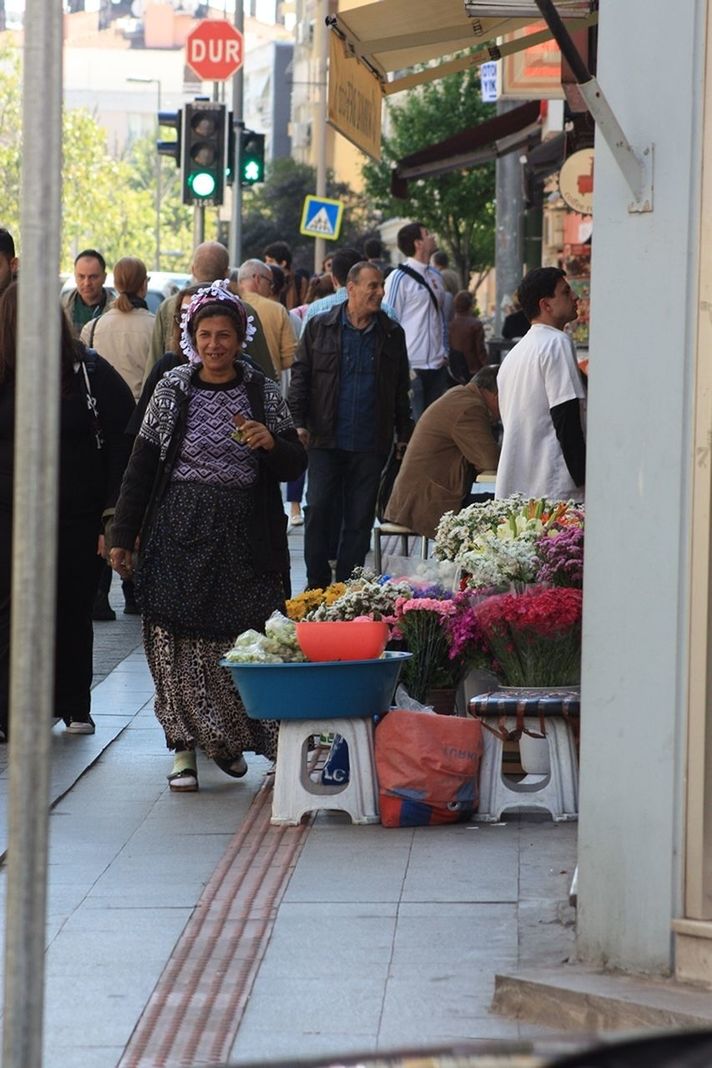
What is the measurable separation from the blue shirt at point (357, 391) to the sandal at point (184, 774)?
3964mm

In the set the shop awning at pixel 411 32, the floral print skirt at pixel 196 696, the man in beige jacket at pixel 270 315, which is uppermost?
the shop awning at pixel 411 32

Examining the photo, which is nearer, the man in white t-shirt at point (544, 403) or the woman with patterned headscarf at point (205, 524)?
the woman with patterned headscarf at point (205, 524)

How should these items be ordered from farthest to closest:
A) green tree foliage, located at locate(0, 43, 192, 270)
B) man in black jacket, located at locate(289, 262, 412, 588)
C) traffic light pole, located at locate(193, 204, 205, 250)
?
green tree foliage, located at locate(0, 43, 192, 270) → traffic light pole, located at locate(193, 204, 205, 250) → man in black jacket, located at locate(289, 262, 412, 588)

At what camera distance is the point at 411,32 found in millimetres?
8164

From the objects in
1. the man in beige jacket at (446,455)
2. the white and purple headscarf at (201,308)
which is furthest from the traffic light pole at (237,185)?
the white and purple headscarf at (201,308)

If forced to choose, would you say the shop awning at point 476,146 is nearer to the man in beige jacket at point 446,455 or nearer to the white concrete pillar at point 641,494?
the man in beige jacket at point 446,455

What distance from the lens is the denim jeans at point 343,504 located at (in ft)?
38.3

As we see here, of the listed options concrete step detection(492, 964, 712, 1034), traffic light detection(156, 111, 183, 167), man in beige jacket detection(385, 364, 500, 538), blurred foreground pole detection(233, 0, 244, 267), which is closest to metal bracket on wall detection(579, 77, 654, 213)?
concrete step detection(492, 964, 712, 1034)

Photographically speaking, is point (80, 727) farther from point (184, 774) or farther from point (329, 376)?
point (329, 376)

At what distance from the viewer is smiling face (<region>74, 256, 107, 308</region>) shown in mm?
13734

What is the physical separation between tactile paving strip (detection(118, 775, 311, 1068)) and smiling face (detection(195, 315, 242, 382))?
66.7 inches

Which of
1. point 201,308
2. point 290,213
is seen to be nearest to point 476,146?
point 201,308

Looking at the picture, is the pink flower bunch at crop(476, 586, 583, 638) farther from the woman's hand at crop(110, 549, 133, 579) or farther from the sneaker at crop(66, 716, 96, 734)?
the sneaker at crop(66, 716, 96, 734)

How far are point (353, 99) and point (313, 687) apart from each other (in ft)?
8.91
